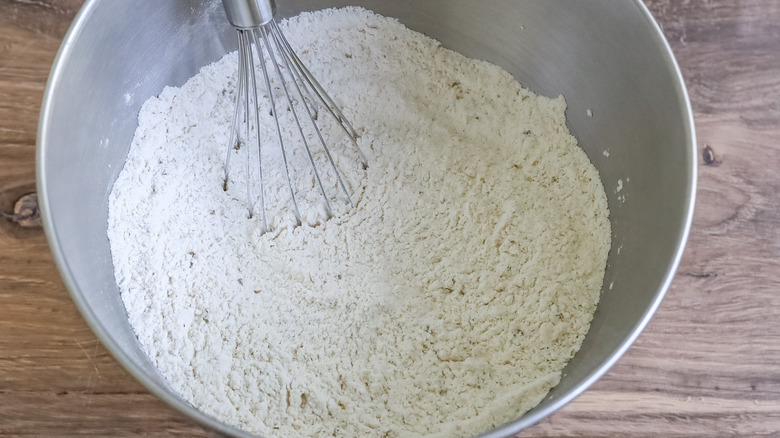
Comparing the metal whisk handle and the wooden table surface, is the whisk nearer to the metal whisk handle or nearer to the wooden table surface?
the metal whisk handle

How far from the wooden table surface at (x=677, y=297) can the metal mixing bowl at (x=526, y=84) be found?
0.23 feet

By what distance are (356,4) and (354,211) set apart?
316mm

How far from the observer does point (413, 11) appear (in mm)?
938

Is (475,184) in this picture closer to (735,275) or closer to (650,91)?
(650,91)

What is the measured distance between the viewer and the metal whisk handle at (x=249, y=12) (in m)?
0.70

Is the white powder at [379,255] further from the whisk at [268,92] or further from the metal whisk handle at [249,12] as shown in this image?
the metal whisk handle at [249,12]

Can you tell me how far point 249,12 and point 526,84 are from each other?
16.5 inches

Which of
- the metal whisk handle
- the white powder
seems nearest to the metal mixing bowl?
the white powder

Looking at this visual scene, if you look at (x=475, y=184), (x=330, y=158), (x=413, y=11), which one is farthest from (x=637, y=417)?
(x=413, y=11)

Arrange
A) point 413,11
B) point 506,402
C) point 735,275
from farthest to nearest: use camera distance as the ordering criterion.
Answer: point 413,11 → point 735,275 → point 506,402

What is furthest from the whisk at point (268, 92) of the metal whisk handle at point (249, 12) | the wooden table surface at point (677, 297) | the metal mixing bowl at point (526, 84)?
the wooden table surface at point (677, 297)

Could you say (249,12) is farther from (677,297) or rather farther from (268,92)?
(677,297)

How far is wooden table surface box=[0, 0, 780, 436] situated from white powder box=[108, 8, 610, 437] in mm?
78

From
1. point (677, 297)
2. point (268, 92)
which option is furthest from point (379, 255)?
point (677, 297)
